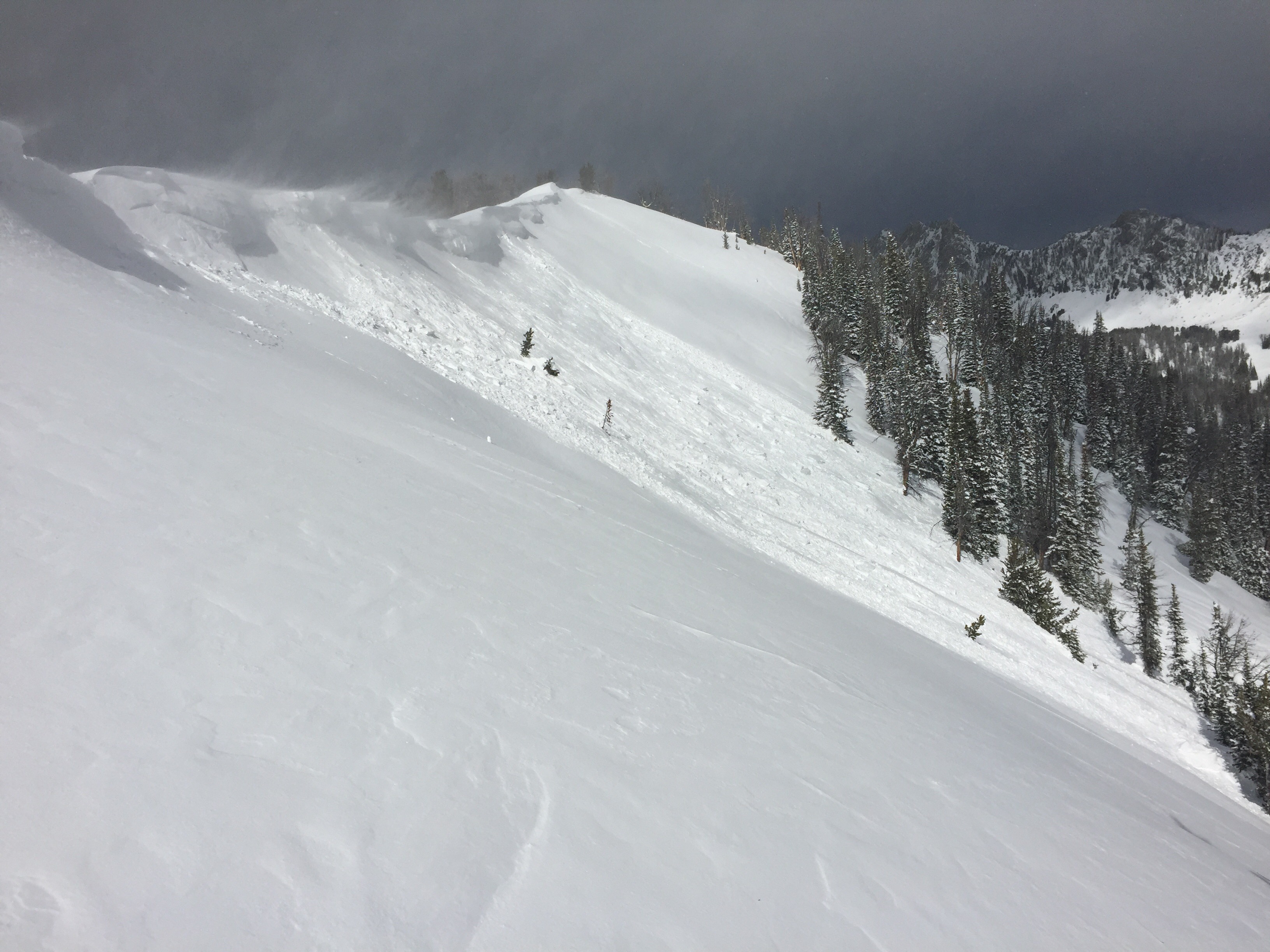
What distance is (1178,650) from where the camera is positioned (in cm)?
4466

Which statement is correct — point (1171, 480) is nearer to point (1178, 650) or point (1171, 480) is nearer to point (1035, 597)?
point (1178, 650)

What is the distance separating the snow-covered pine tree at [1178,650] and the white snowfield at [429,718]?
120ft

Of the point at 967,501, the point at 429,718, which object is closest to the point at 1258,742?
the point at 967,501

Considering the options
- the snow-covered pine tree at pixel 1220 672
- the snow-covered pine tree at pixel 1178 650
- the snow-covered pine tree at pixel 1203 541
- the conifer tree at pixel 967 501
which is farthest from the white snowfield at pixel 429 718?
the snow-covered pine tree at pixel 1203 541

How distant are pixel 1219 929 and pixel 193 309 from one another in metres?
19.2

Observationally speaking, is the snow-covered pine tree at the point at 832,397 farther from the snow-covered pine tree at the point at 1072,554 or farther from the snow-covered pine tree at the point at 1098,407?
the snow-covered pine tree at the point at 1098,407

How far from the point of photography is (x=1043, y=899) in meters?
4.45


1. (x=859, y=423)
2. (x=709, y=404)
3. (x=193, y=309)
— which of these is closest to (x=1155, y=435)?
(x=859, y=423)

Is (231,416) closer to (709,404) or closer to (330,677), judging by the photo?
(330,677)

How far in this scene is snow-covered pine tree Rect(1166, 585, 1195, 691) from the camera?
42.2m

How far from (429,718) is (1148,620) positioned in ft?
190

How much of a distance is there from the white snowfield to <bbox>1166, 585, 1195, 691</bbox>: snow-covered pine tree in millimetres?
36658

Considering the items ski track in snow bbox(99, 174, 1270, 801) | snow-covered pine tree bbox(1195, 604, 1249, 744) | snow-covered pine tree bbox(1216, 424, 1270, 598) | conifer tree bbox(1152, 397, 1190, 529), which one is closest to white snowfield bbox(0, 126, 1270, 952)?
ski track in snow bbox(99, 174, 1270, 801)

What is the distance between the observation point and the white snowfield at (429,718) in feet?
8.60
